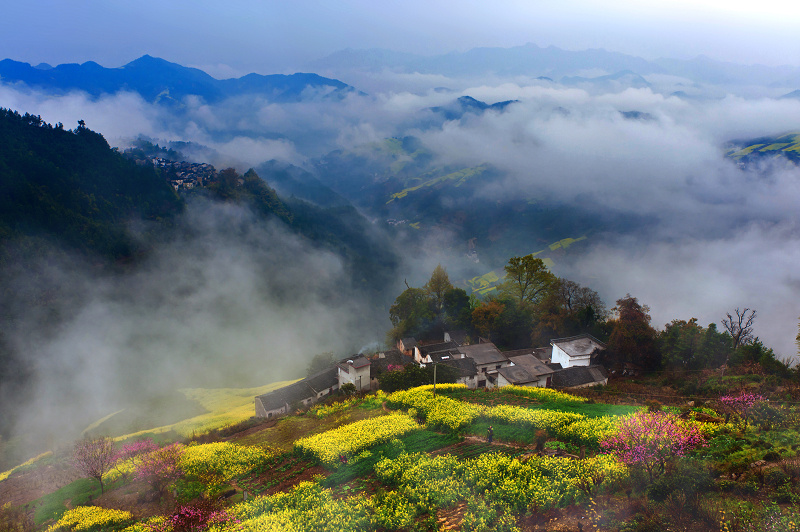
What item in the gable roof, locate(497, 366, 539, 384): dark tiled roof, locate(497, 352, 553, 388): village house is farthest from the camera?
the gable roof

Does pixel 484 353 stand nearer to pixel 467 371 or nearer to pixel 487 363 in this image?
pixel 487 363

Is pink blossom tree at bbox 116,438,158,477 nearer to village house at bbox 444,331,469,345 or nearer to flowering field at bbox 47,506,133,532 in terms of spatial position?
flowering field at bbox 47,506,133,532

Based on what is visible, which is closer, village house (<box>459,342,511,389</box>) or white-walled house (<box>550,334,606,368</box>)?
village house (<box>459,342,511,389</box>)

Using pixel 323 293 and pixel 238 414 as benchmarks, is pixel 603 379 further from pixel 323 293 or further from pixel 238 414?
→ pixel 323 293

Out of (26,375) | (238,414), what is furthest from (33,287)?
(238,414)

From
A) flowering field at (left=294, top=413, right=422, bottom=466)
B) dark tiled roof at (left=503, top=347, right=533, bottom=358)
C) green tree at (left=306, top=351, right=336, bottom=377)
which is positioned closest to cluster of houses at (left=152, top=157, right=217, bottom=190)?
green tree at (left=306, top=351, right=336, bottom=377)

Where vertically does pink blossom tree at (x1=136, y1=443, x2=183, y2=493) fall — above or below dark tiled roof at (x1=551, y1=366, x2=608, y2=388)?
above

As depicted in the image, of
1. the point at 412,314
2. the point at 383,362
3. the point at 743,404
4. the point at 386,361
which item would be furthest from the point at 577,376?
the point at 412,314

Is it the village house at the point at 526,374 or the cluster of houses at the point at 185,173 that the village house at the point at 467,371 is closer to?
the village house at the point at 526,374
